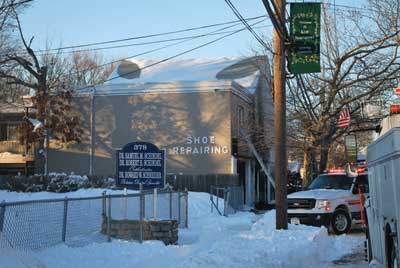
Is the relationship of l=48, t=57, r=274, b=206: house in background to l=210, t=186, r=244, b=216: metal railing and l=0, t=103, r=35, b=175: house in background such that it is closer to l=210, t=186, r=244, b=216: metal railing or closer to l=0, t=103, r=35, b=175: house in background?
l=210, t=186, r=244, b=216: metal railing

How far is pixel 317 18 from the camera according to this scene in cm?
1588

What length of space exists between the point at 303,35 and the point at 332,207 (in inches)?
238

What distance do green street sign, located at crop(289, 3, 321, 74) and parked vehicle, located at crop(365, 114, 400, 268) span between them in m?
6.21

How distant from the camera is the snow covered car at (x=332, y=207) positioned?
18.6m

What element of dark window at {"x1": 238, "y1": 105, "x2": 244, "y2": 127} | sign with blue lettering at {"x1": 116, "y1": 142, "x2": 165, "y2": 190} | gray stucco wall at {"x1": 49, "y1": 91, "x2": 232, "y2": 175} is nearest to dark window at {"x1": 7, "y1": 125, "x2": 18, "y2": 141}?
gray stucco wall at {"x1": 49, "y1": 91, "x2": 232, "y2": 175}

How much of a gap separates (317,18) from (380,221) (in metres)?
8.45

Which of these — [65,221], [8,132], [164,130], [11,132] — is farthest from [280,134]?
[8,132]

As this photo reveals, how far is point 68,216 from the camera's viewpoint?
12.0 metres

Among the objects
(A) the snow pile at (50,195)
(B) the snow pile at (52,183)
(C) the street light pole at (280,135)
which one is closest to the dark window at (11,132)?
(B) the snow pile at (52,183)

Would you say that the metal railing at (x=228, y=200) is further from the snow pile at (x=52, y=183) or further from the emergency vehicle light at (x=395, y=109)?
the emergency vehicle light at (x=395, y=109)

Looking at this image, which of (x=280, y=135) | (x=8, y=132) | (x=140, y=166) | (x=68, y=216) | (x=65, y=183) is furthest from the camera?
(x=8, y=132)

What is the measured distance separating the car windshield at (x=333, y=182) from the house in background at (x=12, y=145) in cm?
2300

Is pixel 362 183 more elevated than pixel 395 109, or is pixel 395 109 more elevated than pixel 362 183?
pixel 395 109

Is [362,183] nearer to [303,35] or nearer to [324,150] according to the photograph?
[303,35]
